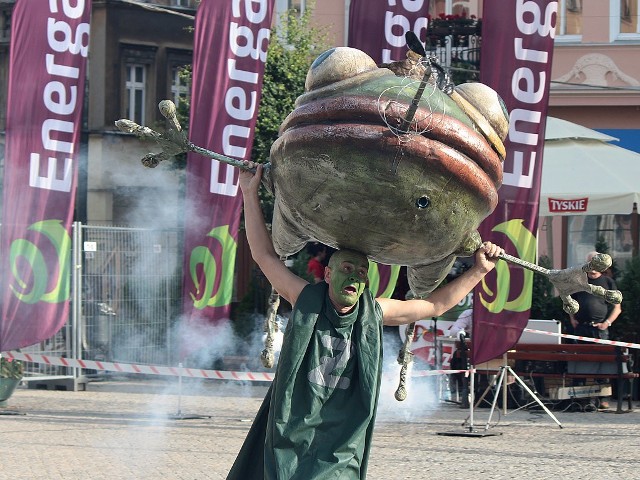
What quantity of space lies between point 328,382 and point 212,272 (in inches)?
292

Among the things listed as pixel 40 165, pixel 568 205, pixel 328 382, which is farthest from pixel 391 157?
pixel 568 205

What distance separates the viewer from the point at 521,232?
1152 cm

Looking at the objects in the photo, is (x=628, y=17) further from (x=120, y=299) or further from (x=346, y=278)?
(x=346, y=278)

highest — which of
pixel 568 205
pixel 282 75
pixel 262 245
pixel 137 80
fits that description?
pixel 137 80

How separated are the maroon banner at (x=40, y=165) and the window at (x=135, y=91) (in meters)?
19.8

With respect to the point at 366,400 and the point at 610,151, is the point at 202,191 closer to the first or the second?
the point at 610,151

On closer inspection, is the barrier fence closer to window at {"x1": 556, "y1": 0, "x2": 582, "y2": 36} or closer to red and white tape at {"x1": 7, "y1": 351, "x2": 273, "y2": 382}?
red and white tape at {"x1": 7, "y1": 351, "x2": 273, "y2": 382}

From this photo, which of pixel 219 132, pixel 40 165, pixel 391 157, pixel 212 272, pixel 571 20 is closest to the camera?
pixel 391 157

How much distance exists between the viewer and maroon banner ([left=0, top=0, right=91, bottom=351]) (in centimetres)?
1283

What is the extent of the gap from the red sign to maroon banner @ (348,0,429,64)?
3.20 m

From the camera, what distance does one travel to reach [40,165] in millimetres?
12883

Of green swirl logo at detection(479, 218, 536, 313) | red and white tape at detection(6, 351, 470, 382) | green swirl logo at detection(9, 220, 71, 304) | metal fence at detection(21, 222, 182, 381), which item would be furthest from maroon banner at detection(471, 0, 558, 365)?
metal fence at detection(21, 222, 182, 381)

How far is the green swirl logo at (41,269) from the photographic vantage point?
1283cm

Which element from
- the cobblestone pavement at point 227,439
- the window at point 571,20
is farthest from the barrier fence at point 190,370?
the window at point 571,20
